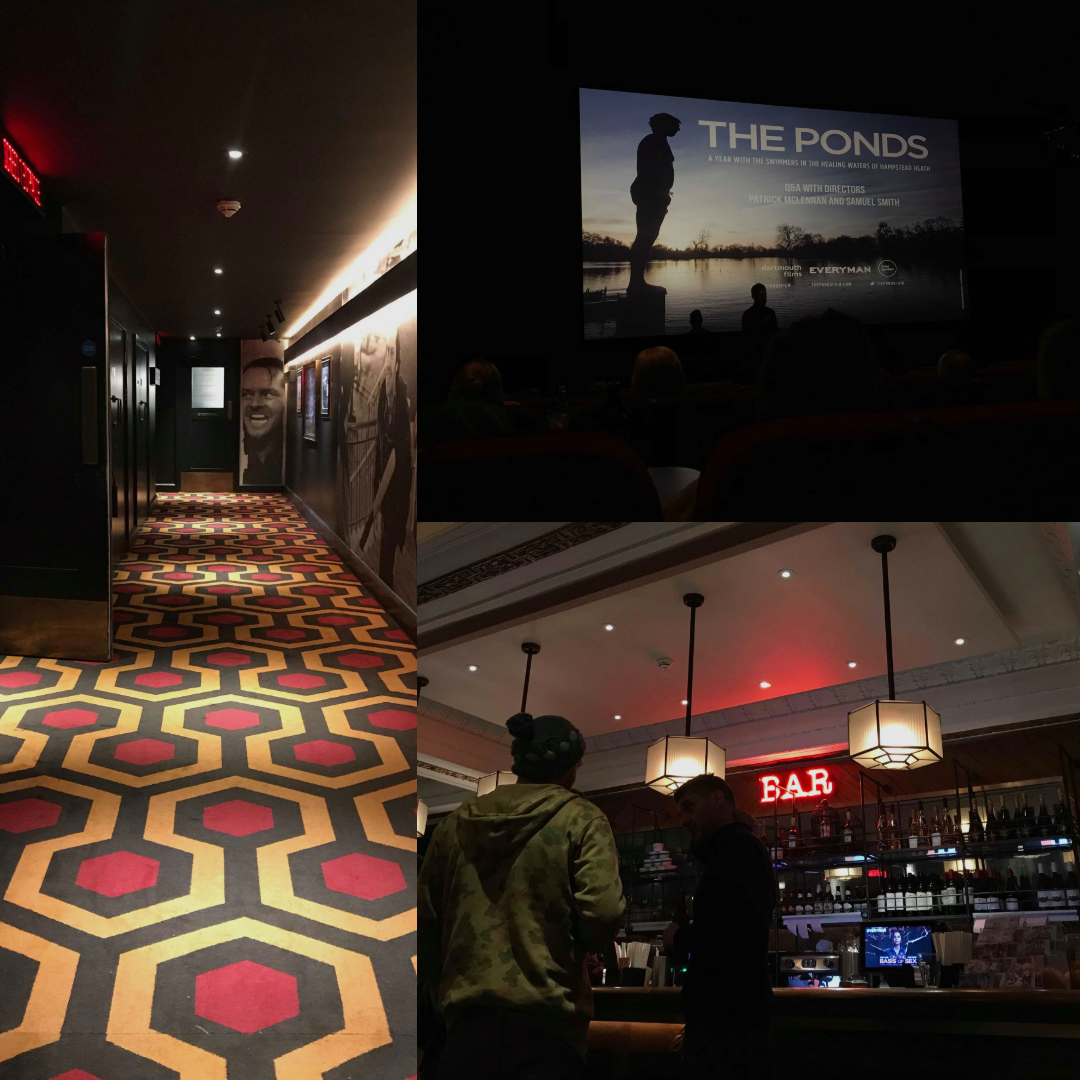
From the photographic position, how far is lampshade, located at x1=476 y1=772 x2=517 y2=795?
1.21 meters

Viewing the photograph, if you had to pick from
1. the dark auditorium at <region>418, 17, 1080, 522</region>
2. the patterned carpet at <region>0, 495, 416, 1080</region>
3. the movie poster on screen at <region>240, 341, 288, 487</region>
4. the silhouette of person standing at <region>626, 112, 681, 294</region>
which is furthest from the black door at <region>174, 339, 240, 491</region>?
the silhouette of person standing at <region>626, 112, 681, 294</region>

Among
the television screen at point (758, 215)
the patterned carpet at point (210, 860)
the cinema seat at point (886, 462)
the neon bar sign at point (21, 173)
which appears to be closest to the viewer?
the cinema seat at point (886, 462)

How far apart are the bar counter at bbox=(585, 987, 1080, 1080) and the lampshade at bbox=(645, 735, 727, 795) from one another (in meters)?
0.24

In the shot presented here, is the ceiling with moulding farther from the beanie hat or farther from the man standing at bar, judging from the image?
the man standing at bar

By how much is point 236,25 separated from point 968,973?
3481 mm

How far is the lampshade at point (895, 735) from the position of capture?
112 cm

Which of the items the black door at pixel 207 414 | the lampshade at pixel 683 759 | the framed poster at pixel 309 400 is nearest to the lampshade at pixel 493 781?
the lampshade at pixel 683 759

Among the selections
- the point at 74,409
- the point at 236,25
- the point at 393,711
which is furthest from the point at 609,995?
the point at 74,409

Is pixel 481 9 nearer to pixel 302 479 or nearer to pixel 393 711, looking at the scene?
pixel 393 711

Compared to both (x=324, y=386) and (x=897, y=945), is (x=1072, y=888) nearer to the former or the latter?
(x=897, y=945)

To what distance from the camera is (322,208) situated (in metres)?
5.88

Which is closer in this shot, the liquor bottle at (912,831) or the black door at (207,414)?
the liquor bottle at (912,831)

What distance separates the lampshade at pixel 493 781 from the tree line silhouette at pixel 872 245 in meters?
0.80

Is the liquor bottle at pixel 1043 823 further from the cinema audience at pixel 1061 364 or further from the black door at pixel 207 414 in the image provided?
the black door at pixel 207 414
